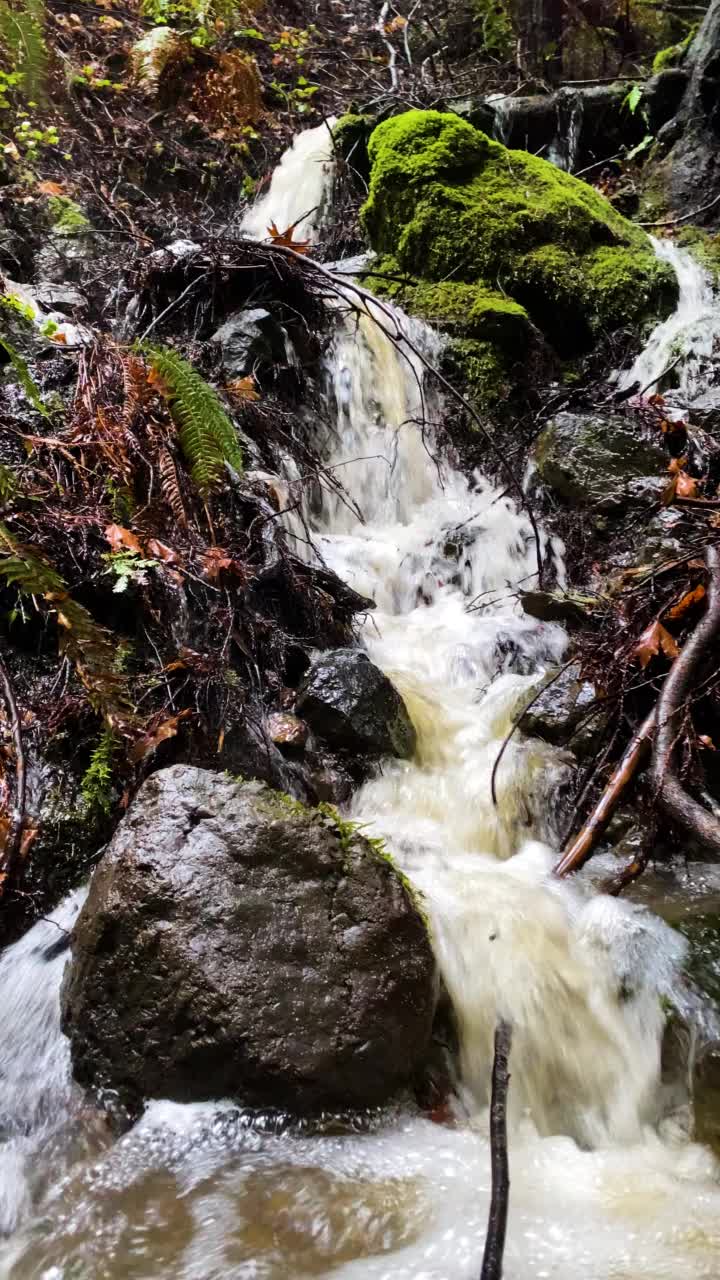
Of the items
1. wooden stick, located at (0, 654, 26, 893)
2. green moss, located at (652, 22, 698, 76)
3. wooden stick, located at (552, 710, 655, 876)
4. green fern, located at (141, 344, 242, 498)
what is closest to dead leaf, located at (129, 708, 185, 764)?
wooden stick, located at (0, 654, 26, 893)

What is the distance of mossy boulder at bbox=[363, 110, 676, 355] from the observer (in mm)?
7512

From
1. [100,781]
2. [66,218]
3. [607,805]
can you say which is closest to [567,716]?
[607,805]

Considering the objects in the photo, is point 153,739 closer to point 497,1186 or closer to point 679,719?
point 497,1186

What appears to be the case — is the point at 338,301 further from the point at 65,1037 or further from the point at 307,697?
the point at 65,1037

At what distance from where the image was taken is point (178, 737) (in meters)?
3.10

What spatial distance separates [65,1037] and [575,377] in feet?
A: 23.2

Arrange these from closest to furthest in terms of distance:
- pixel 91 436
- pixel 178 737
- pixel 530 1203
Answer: pixel 530 1203, pixel 178 737, pixel 91 436

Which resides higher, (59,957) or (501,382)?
(501,382)

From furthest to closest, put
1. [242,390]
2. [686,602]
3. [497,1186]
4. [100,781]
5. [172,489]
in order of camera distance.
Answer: [242,390], [172,489], [686,602], [100,781], [497,1186]

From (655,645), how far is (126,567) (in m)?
2.51

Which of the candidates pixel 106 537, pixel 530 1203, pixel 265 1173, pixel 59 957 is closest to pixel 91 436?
pixel 106 537

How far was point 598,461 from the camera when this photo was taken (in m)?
5.68

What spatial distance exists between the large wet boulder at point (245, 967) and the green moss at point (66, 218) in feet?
30.0

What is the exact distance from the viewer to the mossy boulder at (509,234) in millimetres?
7512
